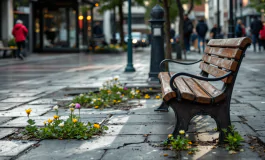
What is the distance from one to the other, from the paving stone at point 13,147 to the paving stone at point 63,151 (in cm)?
10

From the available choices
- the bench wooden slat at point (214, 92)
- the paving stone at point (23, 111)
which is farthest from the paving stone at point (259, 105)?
the paving stone at point (23, 111)

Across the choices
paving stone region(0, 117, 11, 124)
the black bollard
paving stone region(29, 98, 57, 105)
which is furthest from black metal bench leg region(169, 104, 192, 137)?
the black bollard

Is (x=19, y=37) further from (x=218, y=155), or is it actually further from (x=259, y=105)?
(x=218, y=155)

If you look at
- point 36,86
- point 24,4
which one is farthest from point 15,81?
point 24,4

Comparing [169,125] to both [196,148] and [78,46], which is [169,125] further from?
[78,46]

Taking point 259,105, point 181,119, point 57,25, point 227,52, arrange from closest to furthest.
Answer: point 181,119 < point 227,52 < point 259,105 < point 57,25

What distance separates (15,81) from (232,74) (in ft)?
26.7

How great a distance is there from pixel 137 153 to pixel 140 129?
1.08 meters

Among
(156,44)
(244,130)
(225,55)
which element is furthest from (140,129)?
(156,44)

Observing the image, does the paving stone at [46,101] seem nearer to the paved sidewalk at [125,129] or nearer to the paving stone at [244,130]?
the paved sidewalk at [125,129]

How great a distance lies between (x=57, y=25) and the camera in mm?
31234

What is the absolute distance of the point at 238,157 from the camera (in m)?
3.91

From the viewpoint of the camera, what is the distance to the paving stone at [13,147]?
419 centimetres

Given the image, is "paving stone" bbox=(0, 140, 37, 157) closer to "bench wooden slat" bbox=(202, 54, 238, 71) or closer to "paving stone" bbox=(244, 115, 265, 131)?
"bench wooden slat" bbox=(202, 54, 238, 71)
